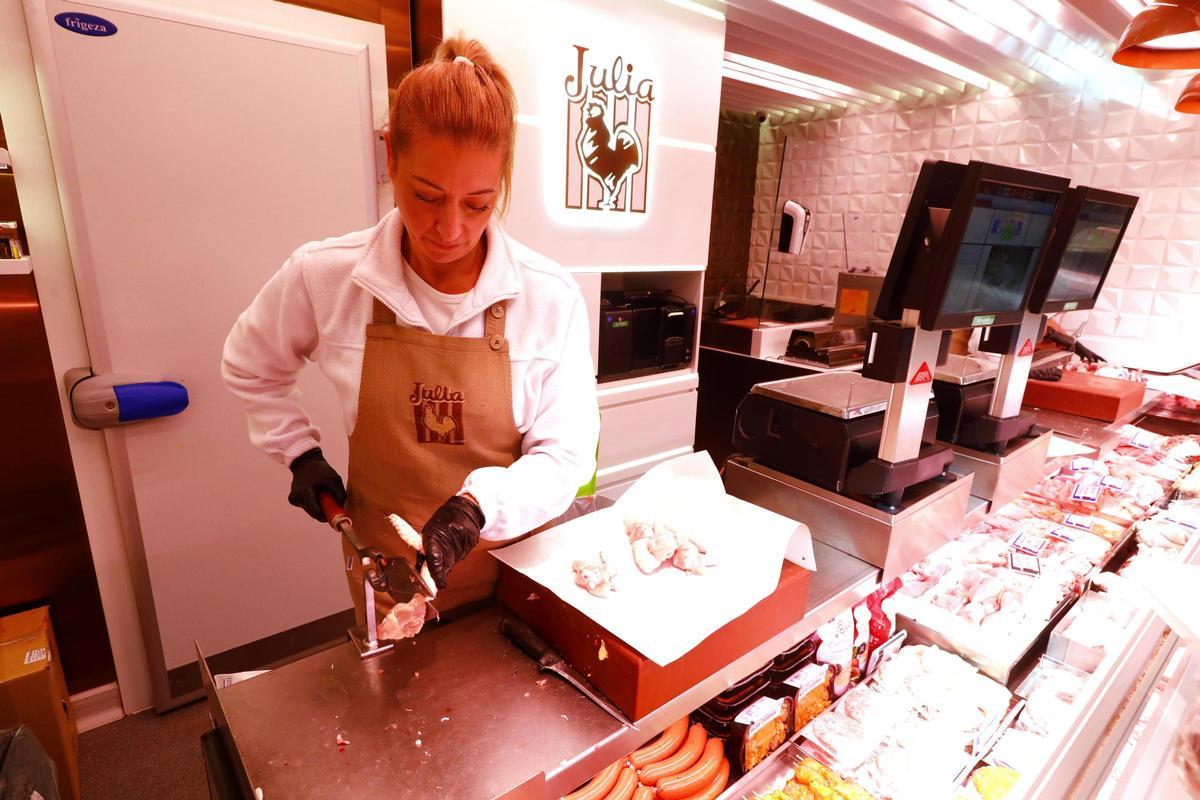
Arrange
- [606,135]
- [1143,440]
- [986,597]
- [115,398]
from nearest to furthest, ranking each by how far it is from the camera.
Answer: [986,597] < [115,398] < [1143,440] < [606,135]

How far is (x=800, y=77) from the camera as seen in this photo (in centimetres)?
450

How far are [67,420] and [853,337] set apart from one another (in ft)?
14.0

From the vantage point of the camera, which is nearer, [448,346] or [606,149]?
[448,346]

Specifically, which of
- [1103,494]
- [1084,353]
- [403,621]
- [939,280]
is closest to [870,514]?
[939,280]

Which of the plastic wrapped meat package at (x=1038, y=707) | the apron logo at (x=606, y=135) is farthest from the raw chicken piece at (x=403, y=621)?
the apron logo at (x=606, y=135)

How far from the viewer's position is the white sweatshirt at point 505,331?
126cm

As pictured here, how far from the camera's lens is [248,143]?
2250 millimetres

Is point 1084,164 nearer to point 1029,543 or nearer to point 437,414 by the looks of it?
point 1029,543

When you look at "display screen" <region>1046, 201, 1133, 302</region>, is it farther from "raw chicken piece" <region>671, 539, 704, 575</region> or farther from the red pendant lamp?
"raw chicken piece" <region>671, 539, 704, 575</region>

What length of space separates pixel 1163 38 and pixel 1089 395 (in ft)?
5.27

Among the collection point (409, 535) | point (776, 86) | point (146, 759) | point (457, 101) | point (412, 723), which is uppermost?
point (776, 86)

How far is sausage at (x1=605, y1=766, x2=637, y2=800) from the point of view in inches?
49.3

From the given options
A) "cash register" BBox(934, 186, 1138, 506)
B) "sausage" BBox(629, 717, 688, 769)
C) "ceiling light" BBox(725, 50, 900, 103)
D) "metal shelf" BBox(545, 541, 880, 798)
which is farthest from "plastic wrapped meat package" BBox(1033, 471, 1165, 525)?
"ceiling light" BBox(725, 50, 900, 103)

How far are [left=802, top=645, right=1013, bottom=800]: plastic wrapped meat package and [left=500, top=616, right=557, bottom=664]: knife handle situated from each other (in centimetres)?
78
